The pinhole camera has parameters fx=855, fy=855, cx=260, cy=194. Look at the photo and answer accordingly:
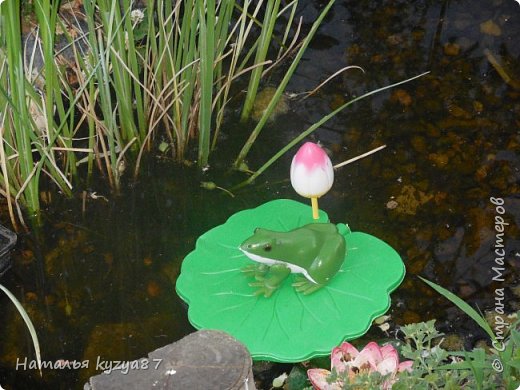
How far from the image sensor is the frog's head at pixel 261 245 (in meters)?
2.34

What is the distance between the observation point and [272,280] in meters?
2.44

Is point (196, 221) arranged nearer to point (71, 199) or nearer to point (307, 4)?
point (71, 199)

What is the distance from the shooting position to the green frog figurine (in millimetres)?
2359

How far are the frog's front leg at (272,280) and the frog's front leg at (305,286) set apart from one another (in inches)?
1.7

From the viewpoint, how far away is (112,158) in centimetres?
276

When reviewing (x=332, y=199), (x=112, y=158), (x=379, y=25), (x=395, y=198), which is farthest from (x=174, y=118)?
(x=379, y=25)

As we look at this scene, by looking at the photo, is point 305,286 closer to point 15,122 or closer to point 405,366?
point 405,366

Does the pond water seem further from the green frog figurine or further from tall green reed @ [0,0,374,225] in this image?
the green frog figurine

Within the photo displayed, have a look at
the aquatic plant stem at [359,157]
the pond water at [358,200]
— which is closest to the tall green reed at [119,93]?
the pond water at [358,200]

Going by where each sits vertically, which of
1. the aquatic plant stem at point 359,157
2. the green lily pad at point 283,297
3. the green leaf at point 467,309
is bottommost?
the green lily pad at point 283,297

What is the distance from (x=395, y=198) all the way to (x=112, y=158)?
0.94 metres

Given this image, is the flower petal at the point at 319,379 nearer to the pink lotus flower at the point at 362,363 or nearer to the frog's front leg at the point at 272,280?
the pink lotus flower at the point at 362,363

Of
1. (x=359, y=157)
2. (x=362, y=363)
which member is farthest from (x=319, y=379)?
(x=359, y=157)

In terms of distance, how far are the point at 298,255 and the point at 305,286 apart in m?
0.12
